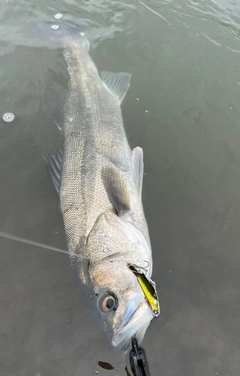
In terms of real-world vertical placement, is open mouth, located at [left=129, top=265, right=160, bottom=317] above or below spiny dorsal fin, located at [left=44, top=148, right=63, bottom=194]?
above

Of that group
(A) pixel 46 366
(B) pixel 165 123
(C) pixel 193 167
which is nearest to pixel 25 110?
(B) pixel 165 123

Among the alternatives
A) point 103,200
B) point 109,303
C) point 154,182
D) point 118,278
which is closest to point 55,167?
point 103,200

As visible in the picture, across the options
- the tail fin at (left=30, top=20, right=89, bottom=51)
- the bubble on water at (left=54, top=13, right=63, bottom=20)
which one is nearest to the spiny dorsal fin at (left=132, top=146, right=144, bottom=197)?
the tail fin at (left=30, top=20, right=89, bottom=51)

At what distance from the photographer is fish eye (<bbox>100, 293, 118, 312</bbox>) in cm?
244

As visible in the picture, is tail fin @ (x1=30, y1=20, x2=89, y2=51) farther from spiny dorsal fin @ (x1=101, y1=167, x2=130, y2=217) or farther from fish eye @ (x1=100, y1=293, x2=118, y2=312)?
fish eye @ (x1=100, y1=293, x2=118, y2=312)

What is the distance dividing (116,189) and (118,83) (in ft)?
6.49

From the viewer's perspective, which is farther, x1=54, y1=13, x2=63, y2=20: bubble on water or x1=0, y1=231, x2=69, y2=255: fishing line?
x1=54, y1=13, x2=63, y2=20: bubble on water

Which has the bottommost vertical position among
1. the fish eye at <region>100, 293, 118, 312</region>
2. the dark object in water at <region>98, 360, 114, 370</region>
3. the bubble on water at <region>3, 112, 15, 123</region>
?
the dark object in water at <region>98, 360, 114, 370</region>

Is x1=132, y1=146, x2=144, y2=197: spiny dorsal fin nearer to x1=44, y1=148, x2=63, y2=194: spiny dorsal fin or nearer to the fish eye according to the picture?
x1=44, y1=148, x2=63, y2=194: spiny dorsal fin

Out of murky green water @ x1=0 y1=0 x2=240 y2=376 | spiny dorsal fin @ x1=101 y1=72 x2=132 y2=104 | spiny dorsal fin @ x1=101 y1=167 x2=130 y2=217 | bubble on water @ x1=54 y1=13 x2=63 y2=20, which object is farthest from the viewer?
bubble on water @ x1=54 y1=13 x2=63 y2=20

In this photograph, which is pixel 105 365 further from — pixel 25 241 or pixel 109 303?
pixel 25 241

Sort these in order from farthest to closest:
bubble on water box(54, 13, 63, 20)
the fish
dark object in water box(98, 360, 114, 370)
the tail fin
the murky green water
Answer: bubble on water box(54, 13, 63, 20)
the tail fin
the murky green water
dark object in water box(98, 360, 114, 370)
the fish

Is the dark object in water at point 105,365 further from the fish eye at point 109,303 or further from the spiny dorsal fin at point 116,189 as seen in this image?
the spiny dorsal fin at point 116,189

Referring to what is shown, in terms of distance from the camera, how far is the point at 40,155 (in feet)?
13.5
